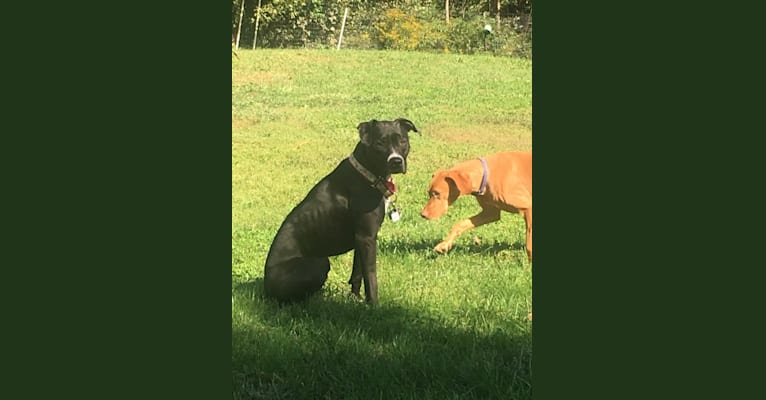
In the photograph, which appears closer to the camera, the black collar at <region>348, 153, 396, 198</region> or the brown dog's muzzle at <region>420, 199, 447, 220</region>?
the black collar at <region>348, 153, 396, 198</region>

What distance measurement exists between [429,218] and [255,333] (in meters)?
1.26

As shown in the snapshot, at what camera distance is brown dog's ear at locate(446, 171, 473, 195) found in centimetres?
492

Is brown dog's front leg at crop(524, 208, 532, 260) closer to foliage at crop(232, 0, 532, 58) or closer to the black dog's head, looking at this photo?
the black dog's head

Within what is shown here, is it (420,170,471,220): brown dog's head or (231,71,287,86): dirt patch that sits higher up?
(231,71,287,86): dirt patch

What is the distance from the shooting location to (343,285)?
193 inches

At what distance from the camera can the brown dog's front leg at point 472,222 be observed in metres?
4.98

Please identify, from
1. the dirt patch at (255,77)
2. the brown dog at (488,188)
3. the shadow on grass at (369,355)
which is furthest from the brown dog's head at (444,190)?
the dirt patch at (255,77)

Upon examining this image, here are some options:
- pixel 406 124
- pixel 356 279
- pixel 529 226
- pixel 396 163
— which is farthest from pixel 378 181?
pixel 529 226

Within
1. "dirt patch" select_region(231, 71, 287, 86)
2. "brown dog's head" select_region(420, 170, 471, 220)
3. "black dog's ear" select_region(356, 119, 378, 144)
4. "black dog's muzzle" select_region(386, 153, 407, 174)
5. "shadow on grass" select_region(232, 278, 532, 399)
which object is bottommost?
"shadow on grass" select_region(232, 278, 532, 399)

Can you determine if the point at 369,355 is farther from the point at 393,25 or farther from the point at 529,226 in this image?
the point at 393,25

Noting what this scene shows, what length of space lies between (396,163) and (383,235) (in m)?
0.54

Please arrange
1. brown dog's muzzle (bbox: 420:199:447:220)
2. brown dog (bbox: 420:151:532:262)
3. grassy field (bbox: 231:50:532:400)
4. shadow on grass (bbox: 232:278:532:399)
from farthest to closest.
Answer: brown dog's muzzle (bbox: 420:199:447:220)
brown dog (bbox: 420:151:532:262)
grassy field (bbox: 231:50:532:400)
shadow on grass (bbox: 232:278:532:399)

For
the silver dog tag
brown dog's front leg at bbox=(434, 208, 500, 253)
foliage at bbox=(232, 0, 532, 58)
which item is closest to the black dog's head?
the silver dog tag

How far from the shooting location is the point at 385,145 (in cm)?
468
